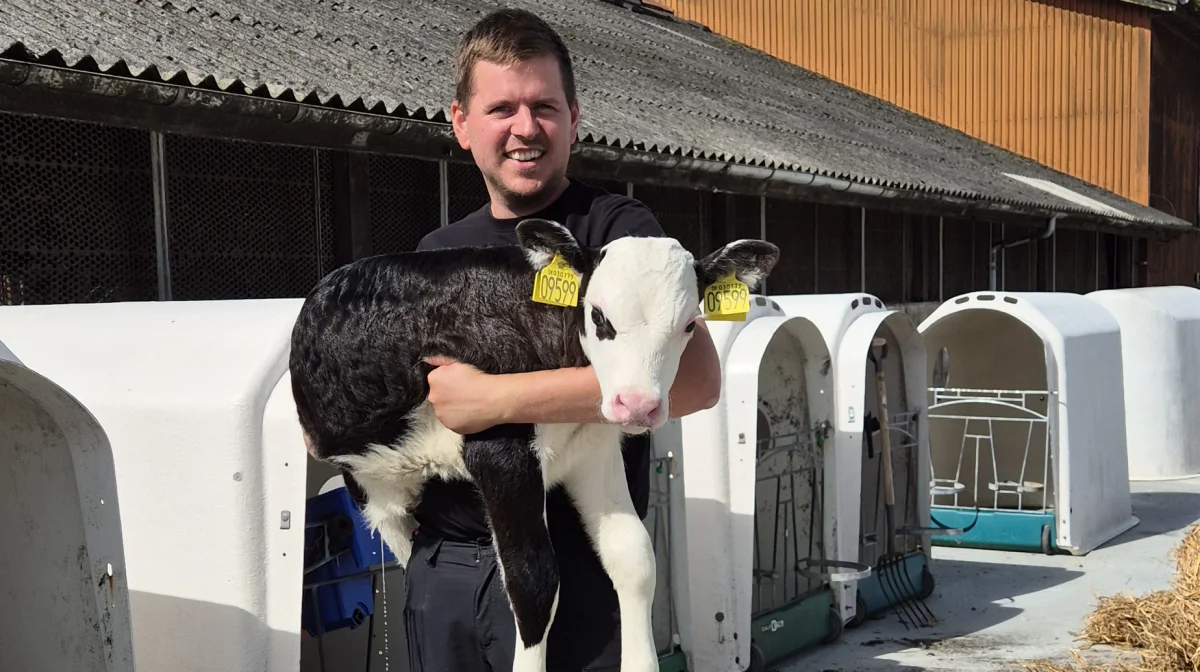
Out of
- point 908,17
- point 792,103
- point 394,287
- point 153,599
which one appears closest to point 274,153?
point 153,599

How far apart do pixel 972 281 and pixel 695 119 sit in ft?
26.7

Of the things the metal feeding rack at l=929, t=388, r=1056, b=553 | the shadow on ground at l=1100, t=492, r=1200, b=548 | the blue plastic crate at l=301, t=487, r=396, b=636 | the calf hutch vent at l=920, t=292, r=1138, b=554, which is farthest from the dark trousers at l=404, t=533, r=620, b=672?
the shadow on ground at l=1100, t=492, r=1200, b=548

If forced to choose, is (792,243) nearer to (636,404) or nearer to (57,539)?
(57,539)

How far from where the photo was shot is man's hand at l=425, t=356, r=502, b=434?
7.95 feet

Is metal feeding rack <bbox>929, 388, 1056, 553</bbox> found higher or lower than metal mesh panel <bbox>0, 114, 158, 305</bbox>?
lower

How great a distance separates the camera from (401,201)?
27.6 feet

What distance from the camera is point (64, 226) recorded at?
21.0ft

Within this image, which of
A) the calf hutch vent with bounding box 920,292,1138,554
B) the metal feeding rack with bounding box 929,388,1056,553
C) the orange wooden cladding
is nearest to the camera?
the calf hutch vent with bounding box 920,292,1138,554

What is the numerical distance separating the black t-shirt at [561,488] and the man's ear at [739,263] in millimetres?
124

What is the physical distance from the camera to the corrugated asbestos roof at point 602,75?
668cm

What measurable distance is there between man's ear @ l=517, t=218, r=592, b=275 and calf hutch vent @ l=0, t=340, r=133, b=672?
168 cm

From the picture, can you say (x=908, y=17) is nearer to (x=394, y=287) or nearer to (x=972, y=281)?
(x=972, y=281)

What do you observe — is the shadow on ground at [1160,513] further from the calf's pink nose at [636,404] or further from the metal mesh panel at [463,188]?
the calf's pink nose at [636,404]

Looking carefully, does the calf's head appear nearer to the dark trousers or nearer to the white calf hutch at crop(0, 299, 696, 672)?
the dark trousers
